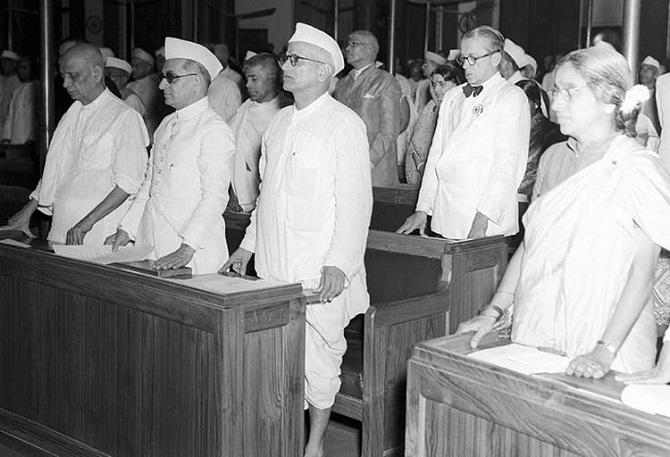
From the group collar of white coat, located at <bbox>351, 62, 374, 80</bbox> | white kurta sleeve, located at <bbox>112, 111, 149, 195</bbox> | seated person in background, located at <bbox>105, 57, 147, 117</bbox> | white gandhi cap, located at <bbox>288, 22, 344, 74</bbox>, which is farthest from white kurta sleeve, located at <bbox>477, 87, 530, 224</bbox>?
seated person in background, located at <bbox>105, 57, 147, 117</bbox>

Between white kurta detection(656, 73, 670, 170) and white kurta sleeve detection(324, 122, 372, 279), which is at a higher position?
white kurta detection(656, 73, 670, 170)

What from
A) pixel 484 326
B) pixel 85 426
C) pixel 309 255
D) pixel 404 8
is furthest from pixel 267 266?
pixel 404 8

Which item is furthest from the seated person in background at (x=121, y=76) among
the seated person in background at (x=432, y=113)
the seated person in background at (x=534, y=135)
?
the seated person in background at (x=534, y=135)

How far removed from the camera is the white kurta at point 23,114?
1059 cm

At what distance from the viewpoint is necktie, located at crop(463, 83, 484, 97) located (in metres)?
4.18

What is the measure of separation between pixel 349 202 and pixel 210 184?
0.70 m

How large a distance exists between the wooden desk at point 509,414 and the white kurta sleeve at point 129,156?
250cm

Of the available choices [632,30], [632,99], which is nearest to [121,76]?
[632,30]

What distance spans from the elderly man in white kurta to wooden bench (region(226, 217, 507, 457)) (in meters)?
2.05

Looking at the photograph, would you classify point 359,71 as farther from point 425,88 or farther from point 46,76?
point 425,88

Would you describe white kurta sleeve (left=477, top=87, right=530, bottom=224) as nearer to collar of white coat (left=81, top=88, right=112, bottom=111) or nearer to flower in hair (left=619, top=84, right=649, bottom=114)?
flower in hair (left=619, top=84, right=649, bottom=114)

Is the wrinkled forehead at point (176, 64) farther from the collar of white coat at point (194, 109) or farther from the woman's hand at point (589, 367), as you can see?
the woman's hand at point (589, 367)

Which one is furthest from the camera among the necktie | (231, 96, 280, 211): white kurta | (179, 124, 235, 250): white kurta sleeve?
(231, 96, 280, 211): white kurta

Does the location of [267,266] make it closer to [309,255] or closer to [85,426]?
[309,255]
